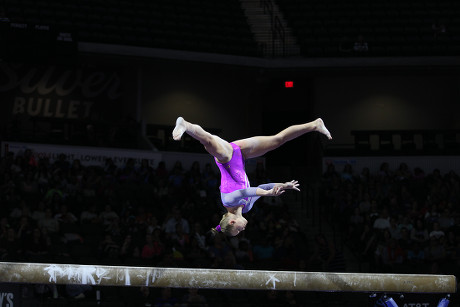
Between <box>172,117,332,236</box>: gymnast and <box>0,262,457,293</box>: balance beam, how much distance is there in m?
0.59

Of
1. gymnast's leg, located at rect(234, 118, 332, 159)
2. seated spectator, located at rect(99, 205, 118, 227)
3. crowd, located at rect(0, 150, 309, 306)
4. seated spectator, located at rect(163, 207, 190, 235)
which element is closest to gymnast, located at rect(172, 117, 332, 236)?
gymnast's leg, located at rect(234, 118, 332, 159)

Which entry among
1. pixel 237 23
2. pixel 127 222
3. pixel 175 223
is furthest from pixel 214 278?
pixel 237 23

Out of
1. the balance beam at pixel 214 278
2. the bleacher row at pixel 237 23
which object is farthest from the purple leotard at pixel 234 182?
the bleacher row at pixel 237 23

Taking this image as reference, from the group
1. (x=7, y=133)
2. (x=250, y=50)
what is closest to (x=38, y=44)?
(x=7, y=133)

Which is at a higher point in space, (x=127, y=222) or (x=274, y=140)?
(x=274, y=140)

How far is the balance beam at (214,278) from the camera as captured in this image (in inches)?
315

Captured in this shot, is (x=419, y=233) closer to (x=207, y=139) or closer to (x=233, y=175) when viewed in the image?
(x=233, y=175)

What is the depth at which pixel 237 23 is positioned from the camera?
72.7 ft

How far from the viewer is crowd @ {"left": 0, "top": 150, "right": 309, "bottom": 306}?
42.7ft

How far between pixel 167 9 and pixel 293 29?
3.97m

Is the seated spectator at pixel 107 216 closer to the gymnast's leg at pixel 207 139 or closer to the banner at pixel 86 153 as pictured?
the banner at pixel 86 153

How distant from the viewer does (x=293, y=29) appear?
22.2 meters

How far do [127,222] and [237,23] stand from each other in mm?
9878

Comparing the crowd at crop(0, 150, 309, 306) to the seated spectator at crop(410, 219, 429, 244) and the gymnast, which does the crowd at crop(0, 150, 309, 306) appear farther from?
the gymnast
